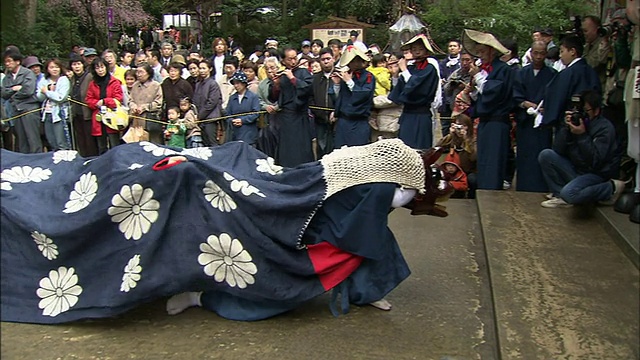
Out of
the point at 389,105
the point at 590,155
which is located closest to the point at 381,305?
the point at 590,155

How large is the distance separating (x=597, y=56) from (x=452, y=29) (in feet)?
44.7

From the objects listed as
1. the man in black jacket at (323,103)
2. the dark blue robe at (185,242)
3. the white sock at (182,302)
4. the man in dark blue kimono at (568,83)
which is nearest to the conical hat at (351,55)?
the man in black jacket at (323,103)

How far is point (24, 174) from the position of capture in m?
4.23

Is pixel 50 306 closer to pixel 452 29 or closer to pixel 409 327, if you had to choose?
pixel 409 327

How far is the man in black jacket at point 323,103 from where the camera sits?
341 inches

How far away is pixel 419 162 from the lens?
13.1 feet

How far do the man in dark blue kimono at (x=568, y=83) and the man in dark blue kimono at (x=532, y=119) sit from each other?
0.49m

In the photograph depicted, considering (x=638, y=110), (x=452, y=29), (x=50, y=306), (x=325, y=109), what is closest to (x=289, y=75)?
(x=325, y=109)

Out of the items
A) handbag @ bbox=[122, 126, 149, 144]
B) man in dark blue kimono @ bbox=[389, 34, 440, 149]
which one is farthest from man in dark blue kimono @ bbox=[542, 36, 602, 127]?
handbag @ bbox=[122, 126, 149, 144]

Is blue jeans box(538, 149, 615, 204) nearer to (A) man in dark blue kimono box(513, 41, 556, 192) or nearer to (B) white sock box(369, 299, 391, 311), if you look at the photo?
(A) man in dark blue kimono box(513, 41, 556, 192)

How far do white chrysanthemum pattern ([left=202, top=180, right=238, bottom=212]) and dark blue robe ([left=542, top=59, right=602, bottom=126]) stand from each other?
11.4 feet

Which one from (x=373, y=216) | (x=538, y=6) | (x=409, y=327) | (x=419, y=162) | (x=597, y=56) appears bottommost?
(x=409, y=327)

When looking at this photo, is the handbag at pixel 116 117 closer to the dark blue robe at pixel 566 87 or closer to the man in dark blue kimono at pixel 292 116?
the man in dark blue kimono at pixel 292 116

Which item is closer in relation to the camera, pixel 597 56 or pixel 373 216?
pixel 373 216
